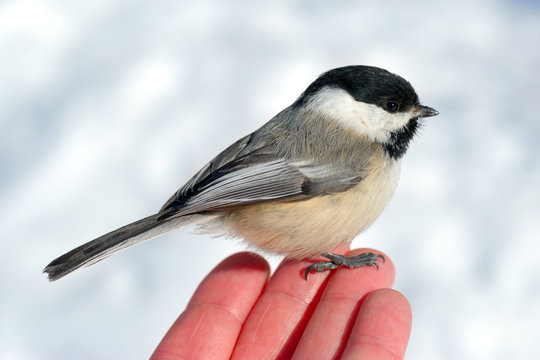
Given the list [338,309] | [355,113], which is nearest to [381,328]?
[338,309]

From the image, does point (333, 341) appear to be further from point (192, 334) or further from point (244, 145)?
point (244, 145)

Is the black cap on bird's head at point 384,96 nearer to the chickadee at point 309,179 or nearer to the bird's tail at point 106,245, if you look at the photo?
the chickadee at point 309,179

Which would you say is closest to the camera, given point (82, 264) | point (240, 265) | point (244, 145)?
point (82, 264)

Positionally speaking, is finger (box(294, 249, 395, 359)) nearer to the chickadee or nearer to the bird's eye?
the chickadee

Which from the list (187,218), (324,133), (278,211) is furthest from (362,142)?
(187,218)

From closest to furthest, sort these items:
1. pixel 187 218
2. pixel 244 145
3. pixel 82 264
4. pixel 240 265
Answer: pixel 82 264 → pixel 187 218 → pixel 244 145 → pixel 240 265
